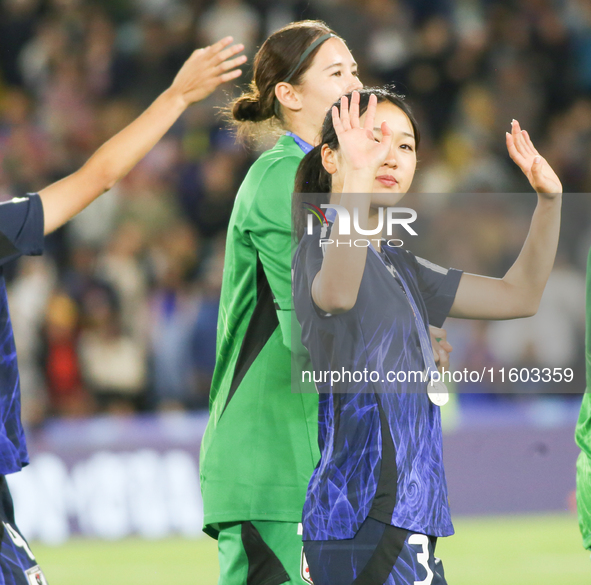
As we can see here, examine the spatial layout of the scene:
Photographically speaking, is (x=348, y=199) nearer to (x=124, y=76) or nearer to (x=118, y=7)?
(x=124, y=76)

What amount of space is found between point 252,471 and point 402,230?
0.81 meters

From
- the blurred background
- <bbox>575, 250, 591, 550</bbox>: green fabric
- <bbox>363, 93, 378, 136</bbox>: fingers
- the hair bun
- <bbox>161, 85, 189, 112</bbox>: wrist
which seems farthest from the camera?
the blurred background

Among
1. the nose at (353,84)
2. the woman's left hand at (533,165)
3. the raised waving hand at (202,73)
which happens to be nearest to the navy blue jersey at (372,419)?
the woman's left hand at (533,165)

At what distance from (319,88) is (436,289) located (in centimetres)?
90

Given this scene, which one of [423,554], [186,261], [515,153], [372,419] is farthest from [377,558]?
[186,261]

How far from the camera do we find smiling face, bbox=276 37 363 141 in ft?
10.4

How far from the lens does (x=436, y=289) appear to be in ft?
8.59

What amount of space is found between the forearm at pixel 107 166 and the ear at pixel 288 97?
375mm

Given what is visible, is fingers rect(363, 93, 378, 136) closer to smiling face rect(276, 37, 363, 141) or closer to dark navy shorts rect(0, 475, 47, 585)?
smiling face rect(276, 37, 363, 141)

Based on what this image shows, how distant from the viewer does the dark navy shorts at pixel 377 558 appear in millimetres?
2150

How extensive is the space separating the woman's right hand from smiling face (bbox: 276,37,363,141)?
32.2 inches

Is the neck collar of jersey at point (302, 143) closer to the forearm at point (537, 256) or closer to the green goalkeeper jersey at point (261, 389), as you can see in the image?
the green goalkeeper jersey at point (261, 389)

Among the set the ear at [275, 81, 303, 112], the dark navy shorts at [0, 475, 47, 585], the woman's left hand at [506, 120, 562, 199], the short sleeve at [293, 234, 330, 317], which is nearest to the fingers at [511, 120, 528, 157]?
the woman's left hand at [506, 120, 562, 199]
